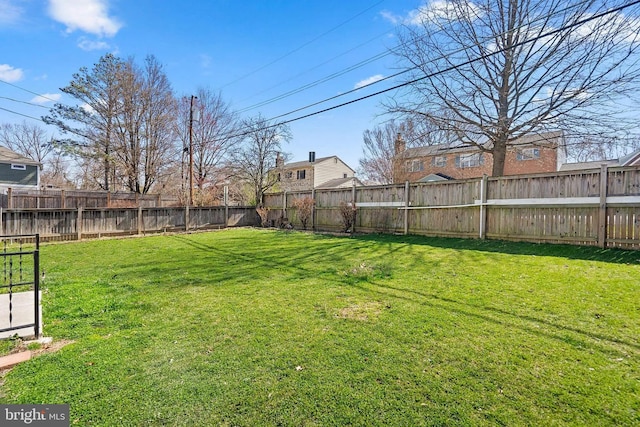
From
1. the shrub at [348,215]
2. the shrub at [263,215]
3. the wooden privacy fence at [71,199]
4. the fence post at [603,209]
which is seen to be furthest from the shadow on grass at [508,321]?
the wooden privacy fence at [71,199]

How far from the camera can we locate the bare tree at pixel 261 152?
20.3 m

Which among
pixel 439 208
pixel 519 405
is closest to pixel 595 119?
pixel 439 208

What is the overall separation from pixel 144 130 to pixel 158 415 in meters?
19.6

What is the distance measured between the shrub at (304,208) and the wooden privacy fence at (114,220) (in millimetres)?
3675

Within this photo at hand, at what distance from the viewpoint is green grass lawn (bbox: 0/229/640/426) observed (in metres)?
1.90

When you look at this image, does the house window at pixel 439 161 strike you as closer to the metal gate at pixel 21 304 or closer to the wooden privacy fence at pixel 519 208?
the wooden privacy fence at pixel 519 208

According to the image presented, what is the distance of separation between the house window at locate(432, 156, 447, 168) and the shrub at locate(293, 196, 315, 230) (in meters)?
15.9

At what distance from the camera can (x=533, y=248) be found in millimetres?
6984

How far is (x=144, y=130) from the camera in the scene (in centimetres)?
1805

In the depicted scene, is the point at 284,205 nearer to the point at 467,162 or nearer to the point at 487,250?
the point at 487,250

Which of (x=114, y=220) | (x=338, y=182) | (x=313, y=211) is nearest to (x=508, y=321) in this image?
(x=313, y=211)

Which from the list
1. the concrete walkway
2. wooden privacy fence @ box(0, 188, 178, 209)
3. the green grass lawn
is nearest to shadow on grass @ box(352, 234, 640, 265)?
the green grass lawn

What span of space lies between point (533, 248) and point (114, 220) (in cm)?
1389

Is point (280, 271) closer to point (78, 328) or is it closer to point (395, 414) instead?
point (78, 328)
